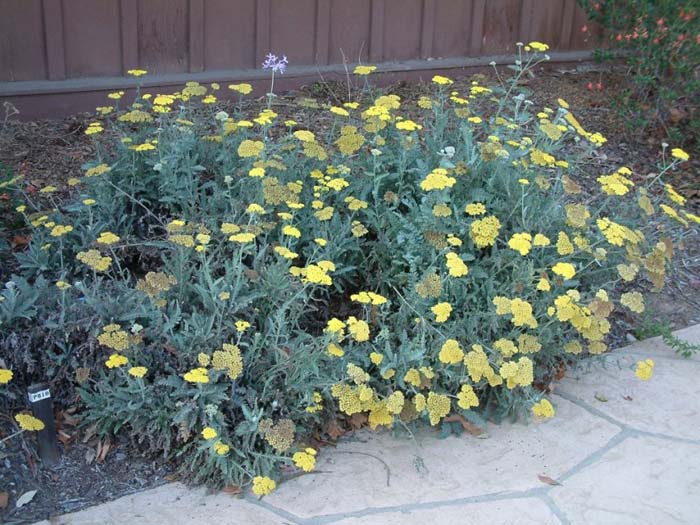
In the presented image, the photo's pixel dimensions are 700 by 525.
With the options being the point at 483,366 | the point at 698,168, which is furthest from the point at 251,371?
the point at 698,168

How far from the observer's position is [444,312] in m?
3.23

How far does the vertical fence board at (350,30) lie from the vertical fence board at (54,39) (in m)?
1.93

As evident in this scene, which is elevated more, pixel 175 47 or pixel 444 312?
pixel 175 47

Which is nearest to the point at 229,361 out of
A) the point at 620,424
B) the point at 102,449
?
the point at 102,449

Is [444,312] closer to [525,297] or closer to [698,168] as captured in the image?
[525,297]

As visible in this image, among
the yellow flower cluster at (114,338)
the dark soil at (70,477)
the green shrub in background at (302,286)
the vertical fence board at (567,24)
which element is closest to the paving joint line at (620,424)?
the green shrub in background at (302,286)

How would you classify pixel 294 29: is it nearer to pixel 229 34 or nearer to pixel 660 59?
pixel 229 34

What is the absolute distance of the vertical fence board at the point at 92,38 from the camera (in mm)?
5117

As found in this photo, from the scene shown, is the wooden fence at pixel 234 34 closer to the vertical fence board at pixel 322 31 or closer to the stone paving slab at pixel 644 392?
the vertical fence board at pixel 322 31

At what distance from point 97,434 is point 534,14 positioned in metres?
5.34

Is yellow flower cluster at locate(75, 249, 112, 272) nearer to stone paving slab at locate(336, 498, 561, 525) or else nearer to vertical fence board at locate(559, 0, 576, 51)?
stone paving slab at locate(336, 498, 561, 525)

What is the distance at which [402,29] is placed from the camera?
6.44m

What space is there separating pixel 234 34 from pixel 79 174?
1.73 m

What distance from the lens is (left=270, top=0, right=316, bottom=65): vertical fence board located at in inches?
231
